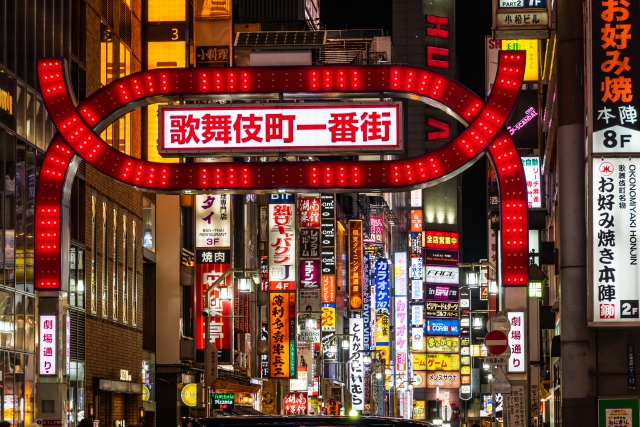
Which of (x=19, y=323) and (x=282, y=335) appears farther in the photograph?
(x=282, y=335)

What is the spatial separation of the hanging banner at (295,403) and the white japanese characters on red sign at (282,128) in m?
39.0

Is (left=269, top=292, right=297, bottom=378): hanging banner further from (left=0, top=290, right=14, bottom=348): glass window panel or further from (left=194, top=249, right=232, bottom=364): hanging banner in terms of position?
(left=0, top=290, right=14, bottom=348): glass window panel

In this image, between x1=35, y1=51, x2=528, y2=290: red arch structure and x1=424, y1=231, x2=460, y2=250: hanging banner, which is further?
x1=424, y1=231, x2=460, y2=250: hanging banner

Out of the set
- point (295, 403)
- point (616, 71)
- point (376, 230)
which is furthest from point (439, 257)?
point (616, 71)

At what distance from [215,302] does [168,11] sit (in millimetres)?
12367

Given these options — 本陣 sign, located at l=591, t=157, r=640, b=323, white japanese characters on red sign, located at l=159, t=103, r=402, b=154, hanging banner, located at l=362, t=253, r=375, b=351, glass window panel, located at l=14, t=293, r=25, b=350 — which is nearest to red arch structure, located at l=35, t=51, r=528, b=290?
white japanese characters on red sign, located at l=159, t=103, r=402, b=154

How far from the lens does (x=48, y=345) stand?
65.2 ft

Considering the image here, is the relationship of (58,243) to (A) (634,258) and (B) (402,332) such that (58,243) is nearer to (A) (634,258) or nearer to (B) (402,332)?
(A) (634,258)

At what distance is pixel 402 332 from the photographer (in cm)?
11212

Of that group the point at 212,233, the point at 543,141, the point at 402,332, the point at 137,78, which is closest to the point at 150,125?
the point at 212,233

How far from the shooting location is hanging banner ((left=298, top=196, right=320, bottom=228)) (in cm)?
6519

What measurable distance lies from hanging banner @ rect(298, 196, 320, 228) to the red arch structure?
1719 inches

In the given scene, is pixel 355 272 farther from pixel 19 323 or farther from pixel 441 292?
pixel 19 323

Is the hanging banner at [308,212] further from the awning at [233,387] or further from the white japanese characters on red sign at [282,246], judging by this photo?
the awning at [233,387]
